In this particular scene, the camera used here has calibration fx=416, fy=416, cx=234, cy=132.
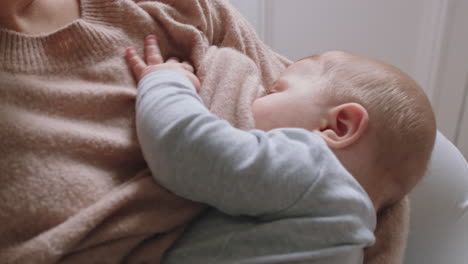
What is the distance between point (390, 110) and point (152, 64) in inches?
13.6

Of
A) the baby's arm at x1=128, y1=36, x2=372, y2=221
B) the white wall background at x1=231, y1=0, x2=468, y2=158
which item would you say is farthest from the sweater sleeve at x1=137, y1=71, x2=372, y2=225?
the white wall background at x1=231, y1=0, x2=468, y2=158

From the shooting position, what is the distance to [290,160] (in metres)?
0.50

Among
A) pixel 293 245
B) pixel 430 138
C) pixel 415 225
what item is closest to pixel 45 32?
pixel 293 245

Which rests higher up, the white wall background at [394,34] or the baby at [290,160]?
the baby at [290,160]

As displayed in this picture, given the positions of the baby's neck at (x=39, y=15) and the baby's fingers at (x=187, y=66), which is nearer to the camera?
the baby's neck at (x=39, y=15)

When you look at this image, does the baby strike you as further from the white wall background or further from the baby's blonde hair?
the white wall background

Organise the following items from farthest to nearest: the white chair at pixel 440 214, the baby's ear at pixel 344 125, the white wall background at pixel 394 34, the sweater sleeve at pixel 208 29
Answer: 1. the white wall background at pixel 394 34
2. the white chair at pixel 440 214
3. the sweater sleeve at pixel 208 29
4. the baby's ear at pixel 344 125

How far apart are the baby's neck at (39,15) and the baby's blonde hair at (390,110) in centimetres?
38

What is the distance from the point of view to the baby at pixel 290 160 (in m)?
0.49

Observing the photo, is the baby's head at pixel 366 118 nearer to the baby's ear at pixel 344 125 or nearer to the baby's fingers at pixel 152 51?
the baby's ear at pixel 344 125

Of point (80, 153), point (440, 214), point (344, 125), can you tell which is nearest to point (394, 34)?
point (440, 214)

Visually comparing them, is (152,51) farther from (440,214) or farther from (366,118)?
(440,214)

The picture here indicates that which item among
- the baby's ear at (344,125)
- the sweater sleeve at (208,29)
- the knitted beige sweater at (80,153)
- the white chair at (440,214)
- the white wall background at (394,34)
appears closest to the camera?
the knitted beige sweater at (80,153)

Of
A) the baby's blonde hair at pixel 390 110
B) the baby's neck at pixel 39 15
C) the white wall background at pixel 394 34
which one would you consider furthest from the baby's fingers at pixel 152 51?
the white wall background at pixel 394 34
